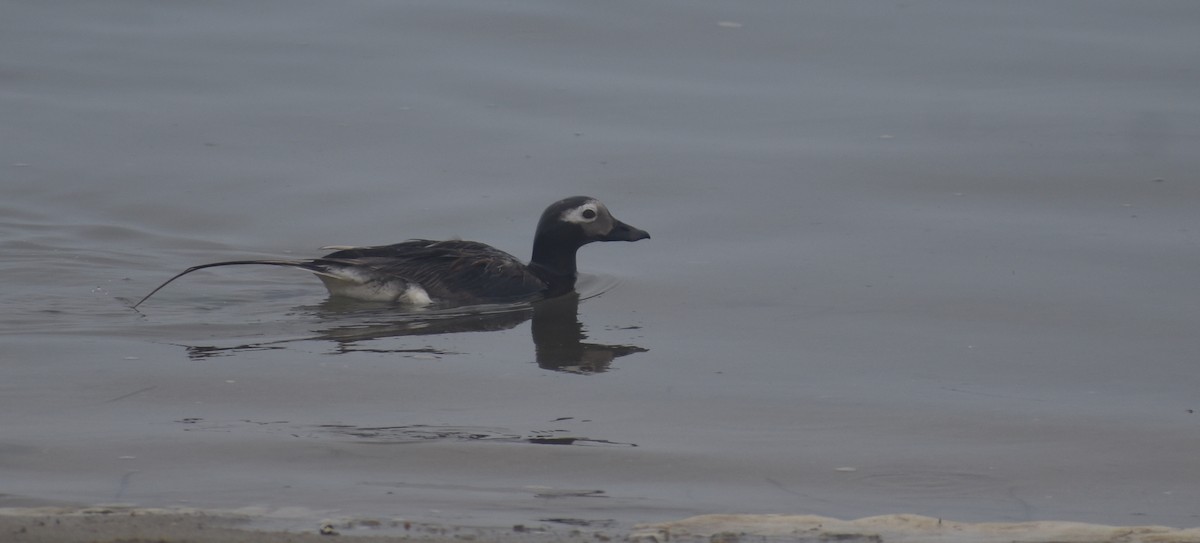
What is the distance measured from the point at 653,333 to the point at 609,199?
3.23 meters

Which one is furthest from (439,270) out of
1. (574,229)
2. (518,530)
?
(518,530)

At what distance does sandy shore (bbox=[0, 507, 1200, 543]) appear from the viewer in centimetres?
460

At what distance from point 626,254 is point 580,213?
2.28ft

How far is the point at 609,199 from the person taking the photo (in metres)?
11.8

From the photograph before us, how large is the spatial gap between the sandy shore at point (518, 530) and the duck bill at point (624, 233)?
16.6 ft

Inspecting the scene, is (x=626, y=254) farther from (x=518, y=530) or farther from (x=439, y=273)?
(x=518, y=530)

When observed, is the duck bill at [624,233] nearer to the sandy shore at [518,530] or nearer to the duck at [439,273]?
the duck at [439,273]

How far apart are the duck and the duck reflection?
0.38 ft

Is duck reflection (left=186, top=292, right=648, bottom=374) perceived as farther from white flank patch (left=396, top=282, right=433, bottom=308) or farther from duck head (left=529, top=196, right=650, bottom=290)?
duck head (left=529, top=196, right=650, bottom=290)

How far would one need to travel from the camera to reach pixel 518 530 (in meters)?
5.05

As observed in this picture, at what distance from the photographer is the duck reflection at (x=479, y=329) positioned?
820 centimetres

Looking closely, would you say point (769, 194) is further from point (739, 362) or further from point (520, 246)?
point (739, 362)

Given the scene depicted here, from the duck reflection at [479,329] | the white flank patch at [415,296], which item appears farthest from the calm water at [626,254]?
the white flank patch at [415,296]

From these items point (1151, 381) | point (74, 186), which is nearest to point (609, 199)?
point (74, 186)
